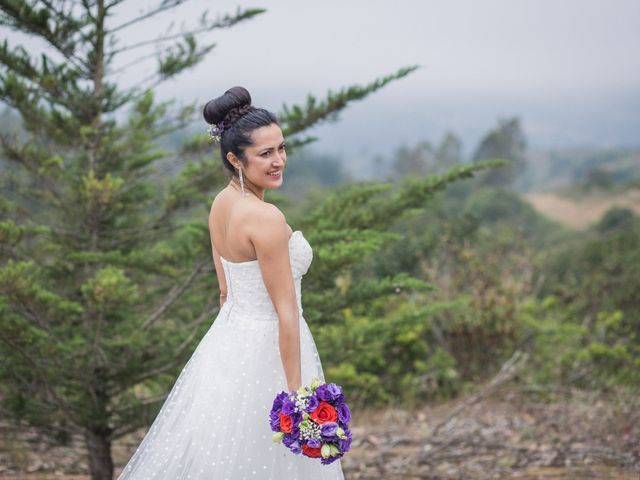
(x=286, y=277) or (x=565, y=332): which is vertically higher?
(x=565, y=332)

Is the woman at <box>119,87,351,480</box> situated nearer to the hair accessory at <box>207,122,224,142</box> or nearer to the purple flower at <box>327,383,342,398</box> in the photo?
the hair accessory at <box>207,122,224,142</box>

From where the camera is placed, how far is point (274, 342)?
8.87ft

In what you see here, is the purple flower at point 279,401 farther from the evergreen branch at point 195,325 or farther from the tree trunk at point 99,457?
the tree trunk at point 99,457

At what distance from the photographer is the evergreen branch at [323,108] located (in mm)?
4645

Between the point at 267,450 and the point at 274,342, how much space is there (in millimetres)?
441

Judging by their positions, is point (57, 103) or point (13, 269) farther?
point (57, 103)

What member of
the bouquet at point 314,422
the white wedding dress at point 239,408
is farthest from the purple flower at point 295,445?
the white wedding dress at point 239,408

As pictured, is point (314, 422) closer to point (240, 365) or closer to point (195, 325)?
point (240, 365)

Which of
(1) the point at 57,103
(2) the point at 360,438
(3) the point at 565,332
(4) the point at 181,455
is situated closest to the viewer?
(4) the point at 181,455

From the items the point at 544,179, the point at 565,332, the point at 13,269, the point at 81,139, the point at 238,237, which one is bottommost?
the point at 238,237

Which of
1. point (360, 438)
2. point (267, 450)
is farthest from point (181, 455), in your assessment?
point (360, 438)

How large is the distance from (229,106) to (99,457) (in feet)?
9.68

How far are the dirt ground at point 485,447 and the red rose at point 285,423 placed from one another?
2752 mm

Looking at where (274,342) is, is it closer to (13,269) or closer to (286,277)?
(286,277)
